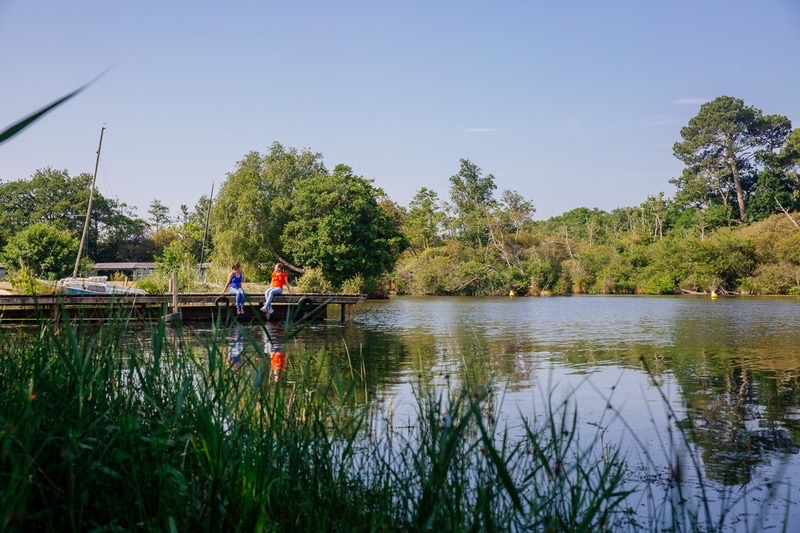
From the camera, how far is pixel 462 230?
61438 mm

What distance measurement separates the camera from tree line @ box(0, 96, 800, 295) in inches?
1690

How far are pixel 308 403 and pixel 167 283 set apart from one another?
21865 millimetres

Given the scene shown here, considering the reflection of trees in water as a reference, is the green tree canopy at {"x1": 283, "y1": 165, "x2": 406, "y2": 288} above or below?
above

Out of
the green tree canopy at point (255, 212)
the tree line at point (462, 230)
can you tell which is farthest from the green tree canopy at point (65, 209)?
the green tree canopy at point (255, 212)

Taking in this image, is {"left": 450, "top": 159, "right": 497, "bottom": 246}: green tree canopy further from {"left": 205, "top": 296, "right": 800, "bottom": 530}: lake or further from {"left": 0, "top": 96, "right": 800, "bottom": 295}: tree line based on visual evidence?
{"left": 205, "top": 296, "right": 800, "bottom": 530}: lake

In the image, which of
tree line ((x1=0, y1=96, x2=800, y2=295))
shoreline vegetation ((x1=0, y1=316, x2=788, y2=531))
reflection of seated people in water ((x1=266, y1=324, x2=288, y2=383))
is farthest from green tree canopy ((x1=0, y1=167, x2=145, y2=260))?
shoreline vegetation ((x1=0, y1=316, x2=788, y2=531))

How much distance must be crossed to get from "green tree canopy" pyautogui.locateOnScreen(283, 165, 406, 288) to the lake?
57.2 feet

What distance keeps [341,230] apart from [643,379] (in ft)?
105

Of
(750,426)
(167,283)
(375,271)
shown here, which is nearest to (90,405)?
(750,426)

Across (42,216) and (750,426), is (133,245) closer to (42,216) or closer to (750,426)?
(42,216)

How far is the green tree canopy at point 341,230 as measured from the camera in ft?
137

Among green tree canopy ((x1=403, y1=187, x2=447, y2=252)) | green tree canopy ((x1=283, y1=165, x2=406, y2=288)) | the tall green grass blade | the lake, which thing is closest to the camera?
the tall green grass blade

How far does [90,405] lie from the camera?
335 centimetres

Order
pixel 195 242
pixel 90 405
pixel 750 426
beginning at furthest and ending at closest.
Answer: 1. pixel 195 242
2. pixel 750 426
3. pixel 90 405
